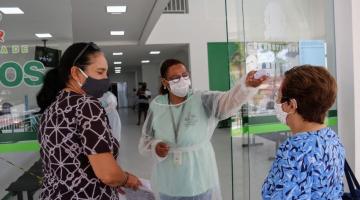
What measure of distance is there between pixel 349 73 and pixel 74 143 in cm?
200

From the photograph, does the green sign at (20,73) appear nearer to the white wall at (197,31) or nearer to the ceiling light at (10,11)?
the ceiling light at (10,11)

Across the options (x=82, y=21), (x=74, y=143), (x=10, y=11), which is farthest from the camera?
(x=82, y=21)

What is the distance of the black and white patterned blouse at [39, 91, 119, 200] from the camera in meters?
1.17

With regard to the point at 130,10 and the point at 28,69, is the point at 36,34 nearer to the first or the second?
the point at 28,69

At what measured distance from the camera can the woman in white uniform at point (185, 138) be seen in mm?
1851

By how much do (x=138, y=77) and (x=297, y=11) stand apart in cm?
2003

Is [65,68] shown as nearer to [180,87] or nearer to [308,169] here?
[180,87]

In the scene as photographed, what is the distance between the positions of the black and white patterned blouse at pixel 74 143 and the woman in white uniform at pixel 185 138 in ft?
2.10

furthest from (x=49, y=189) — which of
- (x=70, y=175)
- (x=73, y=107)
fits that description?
(x=73, y=107)

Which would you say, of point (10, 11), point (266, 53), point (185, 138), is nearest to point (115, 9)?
point (10, 11)

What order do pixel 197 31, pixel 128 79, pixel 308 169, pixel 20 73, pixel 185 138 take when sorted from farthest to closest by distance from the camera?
pixel 128 79 < pixel 197 31 < pixel 20 73 < pixel 185 138 < pixel 308 169

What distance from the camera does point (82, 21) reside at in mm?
6605

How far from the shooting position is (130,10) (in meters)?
5.70

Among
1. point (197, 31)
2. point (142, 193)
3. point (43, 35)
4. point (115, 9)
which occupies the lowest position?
point (142, 193)
